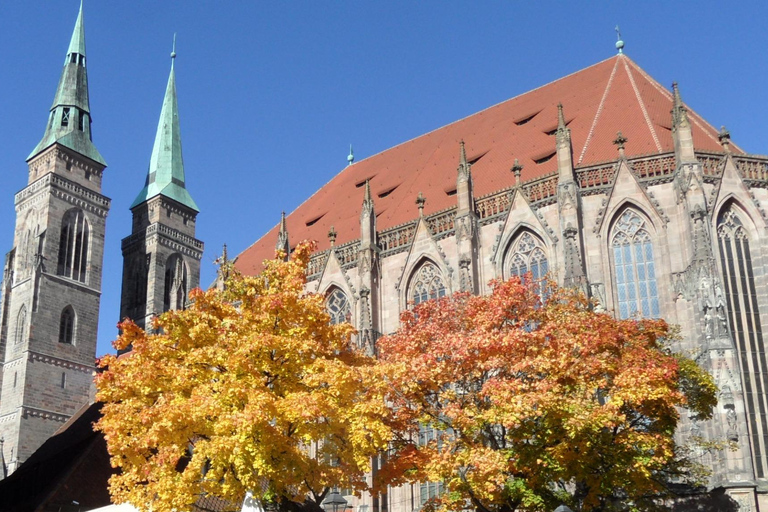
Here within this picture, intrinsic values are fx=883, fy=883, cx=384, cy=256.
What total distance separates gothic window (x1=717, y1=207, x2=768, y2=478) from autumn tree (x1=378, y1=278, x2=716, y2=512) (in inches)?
180

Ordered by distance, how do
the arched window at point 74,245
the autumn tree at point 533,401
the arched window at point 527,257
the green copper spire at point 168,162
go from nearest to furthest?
1. the autumn tree at point 533,401
2. the arched window at point 527,257
3. the arched window at point 74,245
4. the green copper spire at point 168,162

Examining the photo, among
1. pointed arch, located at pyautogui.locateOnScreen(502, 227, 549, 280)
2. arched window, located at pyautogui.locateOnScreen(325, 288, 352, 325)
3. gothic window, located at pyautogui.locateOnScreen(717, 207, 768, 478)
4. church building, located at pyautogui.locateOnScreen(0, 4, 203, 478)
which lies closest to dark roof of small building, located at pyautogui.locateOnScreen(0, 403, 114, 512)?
arched window, located at pyautogui.locateOnScreen(325, 288, 352, 325)

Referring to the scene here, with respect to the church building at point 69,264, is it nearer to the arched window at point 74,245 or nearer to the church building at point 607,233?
the arched window at point 74,245

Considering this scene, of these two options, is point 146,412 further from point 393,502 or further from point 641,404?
point 393,502

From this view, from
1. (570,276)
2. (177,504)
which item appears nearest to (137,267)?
(570,276)

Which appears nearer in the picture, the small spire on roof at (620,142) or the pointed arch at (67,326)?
the small spire on roof at (620,142)

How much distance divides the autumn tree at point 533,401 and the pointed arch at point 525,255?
8.32 metres

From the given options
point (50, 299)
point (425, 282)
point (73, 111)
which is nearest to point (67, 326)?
point (50, 299)

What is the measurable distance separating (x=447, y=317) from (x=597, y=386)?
3.59 metres

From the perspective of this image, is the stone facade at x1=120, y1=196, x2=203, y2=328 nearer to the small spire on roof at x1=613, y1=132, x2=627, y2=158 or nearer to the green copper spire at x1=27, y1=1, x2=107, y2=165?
the green copper spire at x1=27, y1=1, x2=107, y2=165

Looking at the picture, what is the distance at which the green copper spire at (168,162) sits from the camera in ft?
193

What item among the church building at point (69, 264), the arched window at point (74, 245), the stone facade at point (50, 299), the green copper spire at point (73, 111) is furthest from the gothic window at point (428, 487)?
the green copper spire at point (73, 111)

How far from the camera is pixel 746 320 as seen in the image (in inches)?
948

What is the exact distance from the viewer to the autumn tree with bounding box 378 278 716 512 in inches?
625
